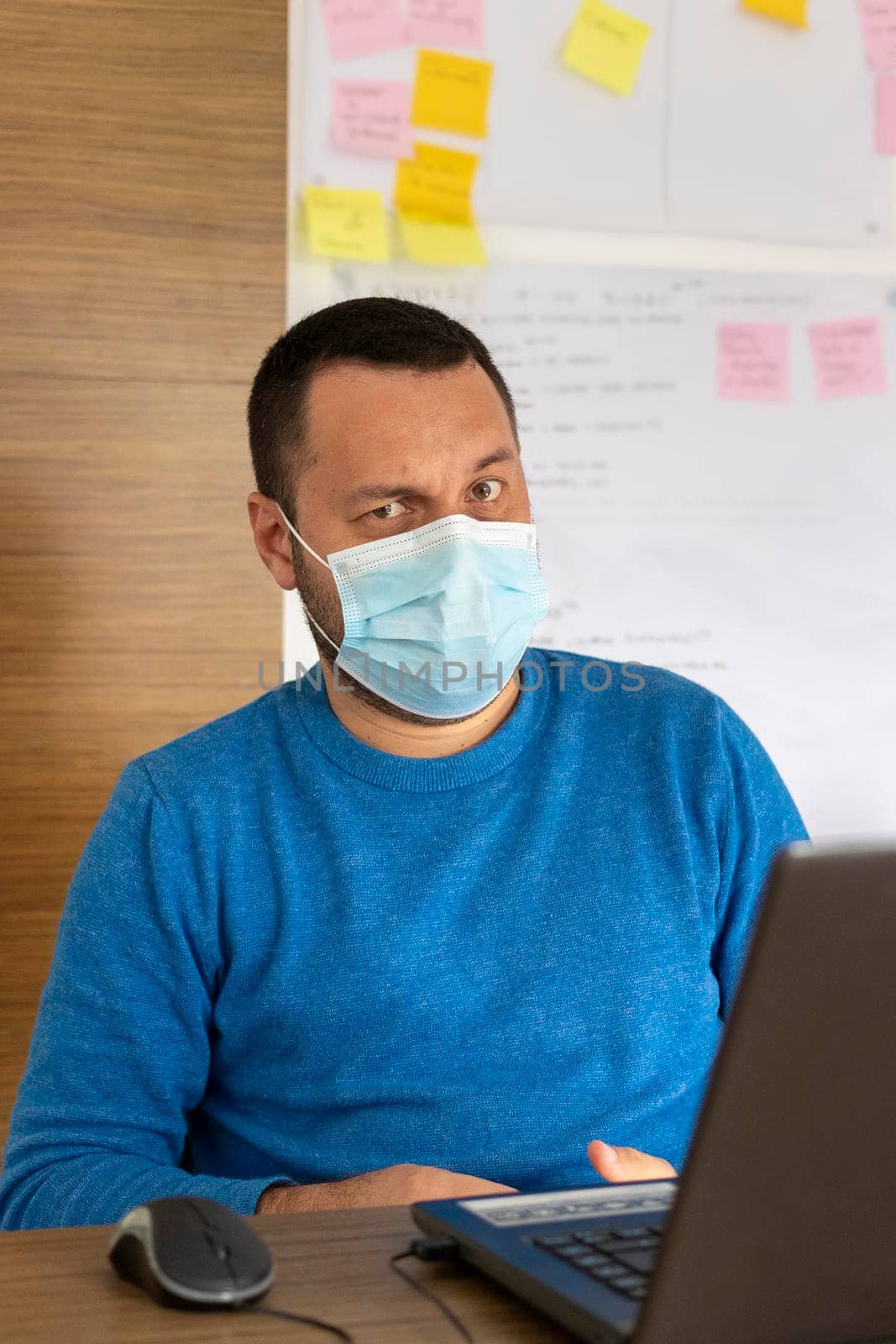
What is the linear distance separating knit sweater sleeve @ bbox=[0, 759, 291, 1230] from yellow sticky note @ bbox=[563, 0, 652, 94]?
4.64ft

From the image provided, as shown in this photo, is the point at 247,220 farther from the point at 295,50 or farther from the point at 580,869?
the point at 580,869

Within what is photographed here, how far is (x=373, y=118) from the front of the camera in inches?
82.3

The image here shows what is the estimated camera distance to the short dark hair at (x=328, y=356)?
1.43 meters

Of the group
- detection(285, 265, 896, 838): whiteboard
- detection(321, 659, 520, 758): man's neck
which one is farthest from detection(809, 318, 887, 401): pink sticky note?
detection(321, 659, 520, 758): man's neck

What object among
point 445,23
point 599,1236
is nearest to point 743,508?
point 445,23

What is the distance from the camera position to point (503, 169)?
2.13 m

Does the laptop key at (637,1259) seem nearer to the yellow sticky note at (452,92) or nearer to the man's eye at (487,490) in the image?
the man's eye at (487,490)

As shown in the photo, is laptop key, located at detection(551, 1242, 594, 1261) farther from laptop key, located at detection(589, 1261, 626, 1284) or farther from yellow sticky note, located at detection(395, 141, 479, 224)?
yellow sticky note, located at detection(395, 141, 479, 224)

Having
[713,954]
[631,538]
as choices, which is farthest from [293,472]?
[631,538]

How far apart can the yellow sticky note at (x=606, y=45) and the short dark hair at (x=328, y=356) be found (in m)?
0.81

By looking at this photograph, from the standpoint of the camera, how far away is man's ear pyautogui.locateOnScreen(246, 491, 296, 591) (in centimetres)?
152

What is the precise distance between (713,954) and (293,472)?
2.14ft

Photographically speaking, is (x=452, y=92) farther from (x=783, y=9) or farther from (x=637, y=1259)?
(x=637, y=1259)

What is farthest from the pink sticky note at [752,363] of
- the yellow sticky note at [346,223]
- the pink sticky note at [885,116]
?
the yellow sticky note at [346,223]
